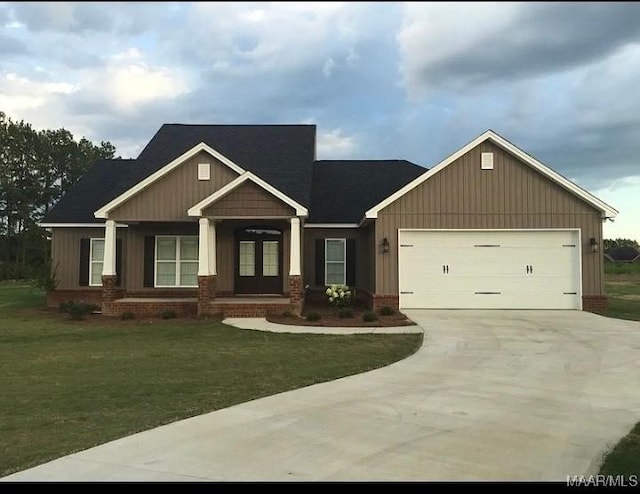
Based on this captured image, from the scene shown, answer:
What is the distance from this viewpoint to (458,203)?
17531mm

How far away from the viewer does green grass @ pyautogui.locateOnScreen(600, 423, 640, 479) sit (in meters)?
4.79

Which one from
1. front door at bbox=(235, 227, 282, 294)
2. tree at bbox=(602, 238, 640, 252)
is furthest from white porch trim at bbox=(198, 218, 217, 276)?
tree at bbox=(602, 238, 640, 252)

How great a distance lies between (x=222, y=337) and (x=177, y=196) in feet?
22.1

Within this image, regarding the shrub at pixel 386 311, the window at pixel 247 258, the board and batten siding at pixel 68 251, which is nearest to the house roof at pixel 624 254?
the window at pixel 247 258

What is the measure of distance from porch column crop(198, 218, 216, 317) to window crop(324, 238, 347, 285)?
4.65 m

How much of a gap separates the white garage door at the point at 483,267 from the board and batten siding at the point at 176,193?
20.1 ft

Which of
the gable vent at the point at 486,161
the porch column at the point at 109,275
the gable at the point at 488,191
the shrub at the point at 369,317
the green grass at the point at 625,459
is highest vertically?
the gable vent at the point at 486,161

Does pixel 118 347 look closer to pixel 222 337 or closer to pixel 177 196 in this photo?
pixel 222 337

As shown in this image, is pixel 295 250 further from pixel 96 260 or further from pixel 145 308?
pixel 96 260

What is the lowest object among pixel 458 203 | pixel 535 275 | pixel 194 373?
pixel 194 373

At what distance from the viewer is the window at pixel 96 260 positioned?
20.2 m

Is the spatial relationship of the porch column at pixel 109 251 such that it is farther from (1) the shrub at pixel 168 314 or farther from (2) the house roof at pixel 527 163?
(2) the house roof at pixel 527 163
